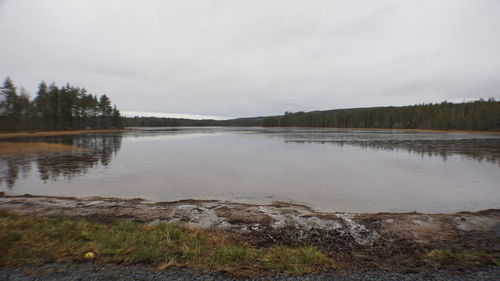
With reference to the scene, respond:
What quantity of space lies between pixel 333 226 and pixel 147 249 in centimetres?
470

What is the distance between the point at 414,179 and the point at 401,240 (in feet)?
29.7

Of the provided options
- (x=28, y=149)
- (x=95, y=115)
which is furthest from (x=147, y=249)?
(x=95, y=115)

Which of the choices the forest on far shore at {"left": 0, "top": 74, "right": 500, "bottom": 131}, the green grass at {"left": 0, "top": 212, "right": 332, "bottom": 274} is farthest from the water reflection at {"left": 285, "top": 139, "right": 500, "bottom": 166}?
the forest on far shore at {"left": 0, "top": 74, "right": 500, "bottom": 131}

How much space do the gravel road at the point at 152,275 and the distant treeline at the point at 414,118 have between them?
340 ft

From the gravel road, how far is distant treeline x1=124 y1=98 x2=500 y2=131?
104 metres

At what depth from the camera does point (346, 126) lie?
129 m

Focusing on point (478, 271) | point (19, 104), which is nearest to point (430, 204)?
point (478, 271)

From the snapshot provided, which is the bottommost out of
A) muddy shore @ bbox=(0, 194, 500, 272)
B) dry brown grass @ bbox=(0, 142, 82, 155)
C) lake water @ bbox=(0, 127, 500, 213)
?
lake water @ bbox=(0, 127, 500, 213)

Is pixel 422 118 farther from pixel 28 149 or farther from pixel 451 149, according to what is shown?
pixel 28 149

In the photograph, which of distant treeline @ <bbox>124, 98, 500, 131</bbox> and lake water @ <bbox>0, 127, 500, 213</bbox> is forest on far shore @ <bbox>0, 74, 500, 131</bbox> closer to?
distant treeline @ <bbox>124, 98, 500, 131</bbox>

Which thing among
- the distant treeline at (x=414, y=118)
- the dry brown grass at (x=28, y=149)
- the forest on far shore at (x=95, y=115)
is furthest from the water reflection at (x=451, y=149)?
the distant treeline at (x=414, y=118)

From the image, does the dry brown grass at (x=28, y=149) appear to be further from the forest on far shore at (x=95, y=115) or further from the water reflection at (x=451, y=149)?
the water reflection at (x=451, y=149)

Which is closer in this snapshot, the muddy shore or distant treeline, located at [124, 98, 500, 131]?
the muddy shore

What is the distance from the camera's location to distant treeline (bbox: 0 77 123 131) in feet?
164
